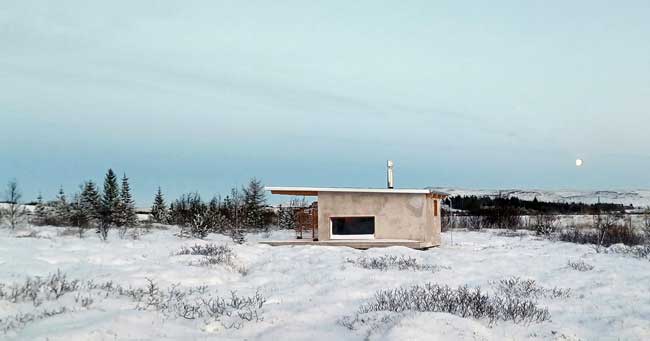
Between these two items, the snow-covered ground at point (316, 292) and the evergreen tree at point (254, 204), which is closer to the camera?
the snow-covered ground at point (316, 292)

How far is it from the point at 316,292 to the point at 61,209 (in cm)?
4455

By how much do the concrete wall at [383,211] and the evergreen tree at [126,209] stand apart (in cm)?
2698

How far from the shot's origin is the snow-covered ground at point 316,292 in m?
4.30

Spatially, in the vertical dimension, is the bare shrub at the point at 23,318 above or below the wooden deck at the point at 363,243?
above

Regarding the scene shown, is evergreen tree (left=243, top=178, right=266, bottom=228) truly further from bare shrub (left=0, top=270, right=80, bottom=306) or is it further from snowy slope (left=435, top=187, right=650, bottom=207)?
snowy slope (left=435, top=187, right=650, bottom=207)

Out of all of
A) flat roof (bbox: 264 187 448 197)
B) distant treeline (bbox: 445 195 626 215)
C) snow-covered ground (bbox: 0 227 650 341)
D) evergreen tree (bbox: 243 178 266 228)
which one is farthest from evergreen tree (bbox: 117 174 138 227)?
distant treeline (bbox: 445 195 626 215)

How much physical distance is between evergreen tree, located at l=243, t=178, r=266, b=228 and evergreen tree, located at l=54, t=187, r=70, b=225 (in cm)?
1564

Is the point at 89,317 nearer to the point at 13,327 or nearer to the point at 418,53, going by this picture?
the point at 13,327

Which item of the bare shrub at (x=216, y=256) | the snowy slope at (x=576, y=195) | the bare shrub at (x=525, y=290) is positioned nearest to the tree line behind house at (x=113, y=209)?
the bare shrub at (x=216, y=256)

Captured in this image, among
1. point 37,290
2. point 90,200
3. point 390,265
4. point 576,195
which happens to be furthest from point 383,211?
point 576,195

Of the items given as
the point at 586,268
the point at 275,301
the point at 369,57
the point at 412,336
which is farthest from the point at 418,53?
the point at 412,336

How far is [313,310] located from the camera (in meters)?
5.53

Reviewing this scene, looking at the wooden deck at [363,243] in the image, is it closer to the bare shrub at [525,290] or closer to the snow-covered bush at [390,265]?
the snow-covered bush at [390,265]

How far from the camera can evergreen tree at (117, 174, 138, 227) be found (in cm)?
3979
